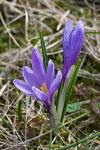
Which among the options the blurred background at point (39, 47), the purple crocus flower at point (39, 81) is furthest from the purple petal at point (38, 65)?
the blurred background at point (39, 47)

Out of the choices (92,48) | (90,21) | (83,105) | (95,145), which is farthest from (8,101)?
(90,21)

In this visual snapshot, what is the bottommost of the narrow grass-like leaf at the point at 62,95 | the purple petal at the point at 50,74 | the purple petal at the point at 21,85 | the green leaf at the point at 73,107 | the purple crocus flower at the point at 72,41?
the green leaf at the point at 73,107

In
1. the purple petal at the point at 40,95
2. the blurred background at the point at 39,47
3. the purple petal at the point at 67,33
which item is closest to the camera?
the purple petal at the point at 40,95

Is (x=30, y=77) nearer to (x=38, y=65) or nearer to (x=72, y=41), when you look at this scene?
(x=38, y=65)

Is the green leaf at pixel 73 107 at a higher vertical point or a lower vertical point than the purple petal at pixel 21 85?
lower

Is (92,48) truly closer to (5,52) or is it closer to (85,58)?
(85,58)

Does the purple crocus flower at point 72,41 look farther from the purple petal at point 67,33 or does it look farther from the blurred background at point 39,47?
the blurred background at point 39,47

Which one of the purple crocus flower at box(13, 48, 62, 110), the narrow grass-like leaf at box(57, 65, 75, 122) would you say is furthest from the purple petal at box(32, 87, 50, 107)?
the narrow grass-like leaf at box(57, 65, 75, 122)

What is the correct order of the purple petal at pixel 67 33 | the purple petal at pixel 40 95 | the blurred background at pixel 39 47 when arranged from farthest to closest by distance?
the blurred background at pixel 39 47
the purple petal at pixel 67 33
the purple petal at pixel 40 95

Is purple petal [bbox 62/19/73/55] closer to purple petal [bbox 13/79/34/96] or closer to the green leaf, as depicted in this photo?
purple petal [bbox 13/79/34/96]
